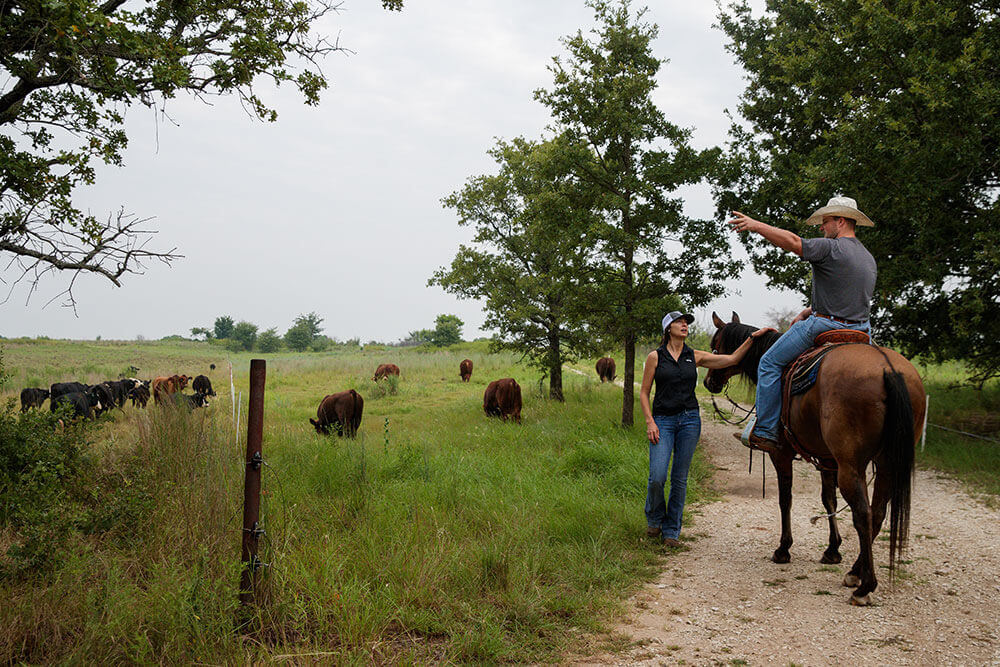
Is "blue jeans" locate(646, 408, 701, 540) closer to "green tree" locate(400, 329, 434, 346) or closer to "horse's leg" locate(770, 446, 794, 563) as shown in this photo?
"horse's leg" locate(770, 446, 794, 563)

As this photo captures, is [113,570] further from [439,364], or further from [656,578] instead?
[439,364]

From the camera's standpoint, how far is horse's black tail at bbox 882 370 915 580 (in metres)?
4.57

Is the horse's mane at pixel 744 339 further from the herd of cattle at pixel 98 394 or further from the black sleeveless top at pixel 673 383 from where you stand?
the herd of cattle at pixel 98 394

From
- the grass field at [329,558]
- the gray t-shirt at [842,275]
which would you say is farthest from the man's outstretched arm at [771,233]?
the grass field at [329,558]

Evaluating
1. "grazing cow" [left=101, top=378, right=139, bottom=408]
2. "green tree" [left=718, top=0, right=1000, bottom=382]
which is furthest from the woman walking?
"grazing cow" [left=101, top=378, right=139, bottom=408]

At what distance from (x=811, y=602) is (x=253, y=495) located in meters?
4.43

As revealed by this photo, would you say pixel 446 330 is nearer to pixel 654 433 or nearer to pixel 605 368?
pixel 605 368

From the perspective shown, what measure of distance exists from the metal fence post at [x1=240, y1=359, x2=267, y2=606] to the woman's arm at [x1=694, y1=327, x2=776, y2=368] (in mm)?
4520

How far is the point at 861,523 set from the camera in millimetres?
4723

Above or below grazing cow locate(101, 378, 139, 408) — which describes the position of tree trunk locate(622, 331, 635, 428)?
above

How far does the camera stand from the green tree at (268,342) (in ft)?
193

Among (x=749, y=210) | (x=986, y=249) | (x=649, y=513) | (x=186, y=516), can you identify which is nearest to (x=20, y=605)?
(x=186, y=516)

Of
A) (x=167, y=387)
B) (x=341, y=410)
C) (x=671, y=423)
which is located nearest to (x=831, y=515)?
(x=671, y=423)

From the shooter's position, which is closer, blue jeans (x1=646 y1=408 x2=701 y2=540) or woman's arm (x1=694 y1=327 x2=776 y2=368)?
blue jeans (x1=646 y1=408 x2=701 y2=540)
